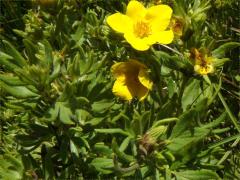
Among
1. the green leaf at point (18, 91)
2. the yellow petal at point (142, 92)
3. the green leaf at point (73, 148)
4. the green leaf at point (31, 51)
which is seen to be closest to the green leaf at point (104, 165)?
the green leaf at point (73, 148)

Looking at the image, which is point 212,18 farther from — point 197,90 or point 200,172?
point 200,172

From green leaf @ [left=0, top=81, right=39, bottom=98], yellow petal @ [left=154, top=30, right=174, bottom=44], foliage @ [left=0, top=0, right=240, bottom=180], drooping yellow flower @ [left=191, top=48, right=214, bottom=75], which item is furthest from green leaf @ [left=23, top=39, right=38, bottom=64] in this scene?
drooping yellow flower @ [left=191, top=48, right=214, bottom=75]

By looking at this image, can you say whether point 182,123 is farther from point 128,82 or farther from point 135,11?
point 135,11

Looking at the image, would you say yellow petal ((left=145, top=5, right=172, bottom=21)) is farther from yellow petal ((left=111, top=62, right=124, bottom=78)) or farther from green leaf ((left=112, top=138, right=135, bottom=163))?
green leaf ((left=112, top=138, right=135, bottom=163))

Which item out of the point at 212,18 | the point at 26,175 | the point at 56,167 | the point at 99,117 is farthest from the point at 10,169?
the point at 212,18

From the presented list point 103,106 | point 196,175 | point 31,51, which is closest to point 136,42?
point 103,106

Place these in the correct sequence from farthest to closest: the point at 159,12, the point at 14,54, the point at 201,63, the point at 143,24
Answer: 1. the point at 143,24
2. the point at 159,12
3. the point at 14,54
4. the point at 201,63

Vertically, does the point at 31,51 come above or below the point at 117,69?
above
